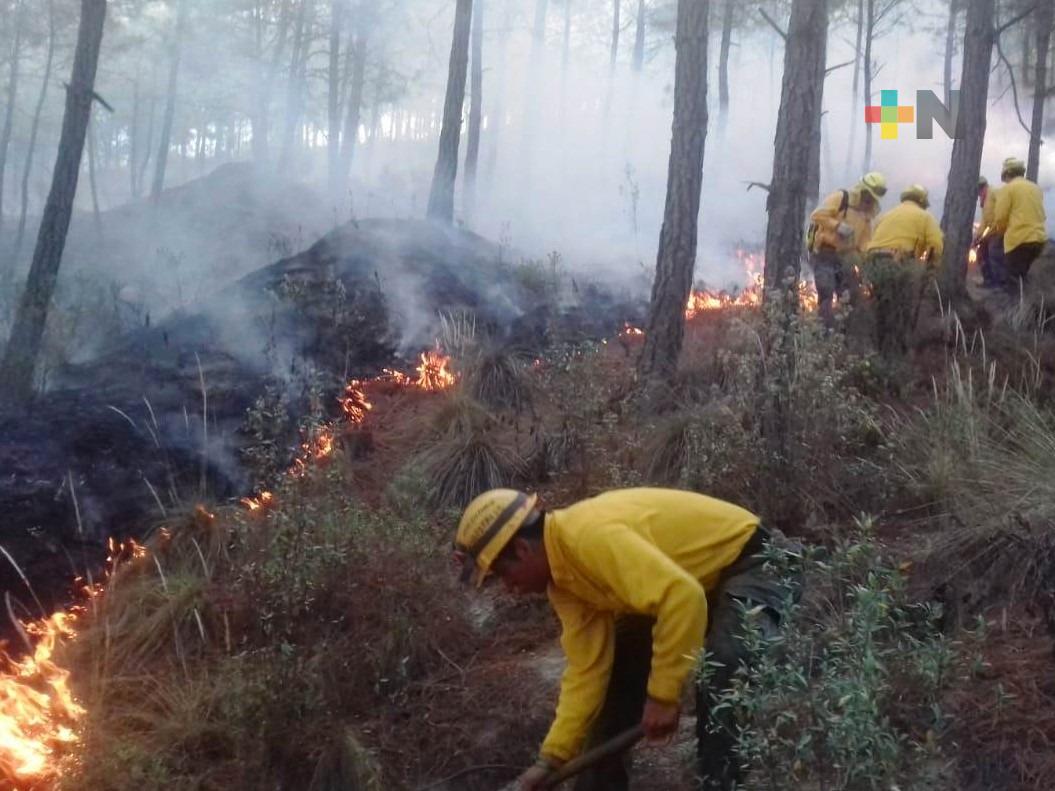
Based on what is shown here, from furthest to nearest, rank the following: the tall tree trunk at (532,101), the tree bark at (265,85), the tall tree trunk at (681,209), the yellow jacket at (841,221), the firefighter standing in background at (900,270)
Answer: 1. the tall tree trunk at (532,101)
2. the tree bark at (265,85)
3. the yellow jacket at (841,221)
4. the tall tree trunk at (681,209)
5. the firefighter standing in background at (900,270)

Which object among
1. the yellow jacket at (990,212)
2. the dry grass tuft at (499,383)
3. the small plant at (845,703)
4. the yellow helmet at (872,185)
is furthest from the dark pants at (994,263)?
the small plant at (845,703)

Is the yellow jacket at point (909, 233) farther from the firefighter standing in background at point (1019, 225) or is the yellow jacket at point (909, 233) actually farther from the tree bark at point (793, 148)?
the firefighter standing in background at point (1019, 225)

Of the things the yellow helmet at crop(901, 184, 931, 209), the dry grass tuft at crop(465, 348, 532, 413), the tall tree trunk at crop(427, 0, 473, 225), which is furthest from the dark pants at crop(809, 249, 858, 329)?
the tall tree trunk at crop(427, 0, 473, 225)

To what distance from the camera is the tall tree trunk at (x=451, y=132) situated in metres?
17.5

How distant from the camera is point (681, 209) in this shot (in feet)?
30.6

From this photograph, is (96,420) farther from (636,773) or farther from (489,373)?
(636,773)

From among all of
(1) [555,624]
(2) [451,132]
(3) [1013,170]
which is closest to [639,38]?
(2) [451,132]

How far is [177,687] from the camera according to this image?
5484 mm

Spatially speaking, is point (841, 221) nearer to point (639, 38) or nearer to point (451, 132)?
point (451, 132)

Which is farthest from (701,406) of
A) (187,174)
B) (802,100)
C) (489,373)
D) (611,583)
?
(187,174)

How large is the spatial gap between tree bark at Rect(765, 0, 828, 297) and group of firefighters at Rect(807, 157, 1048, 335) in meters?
0.59

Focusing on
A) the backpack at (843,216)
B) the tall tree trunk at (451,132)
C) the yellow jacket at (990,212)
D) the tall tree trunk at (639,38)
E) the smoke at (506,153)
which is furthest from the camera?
the tall tree trunk at (639,38)

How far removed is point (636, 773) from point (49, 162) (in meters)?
53.8

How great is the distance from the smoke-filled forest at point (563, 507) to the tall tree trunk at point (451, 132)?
3.42 feet
